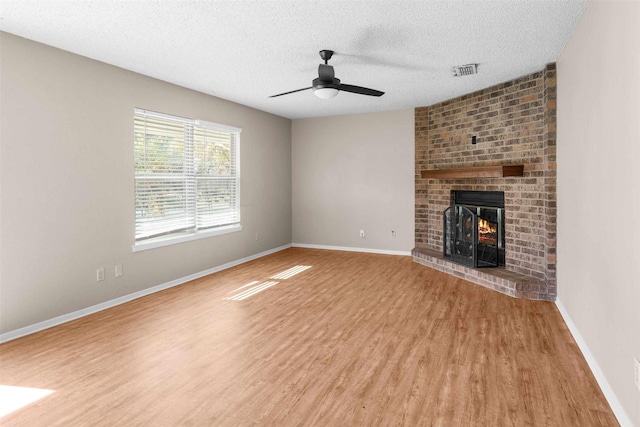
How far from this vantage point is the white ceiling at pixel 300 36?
9.09 feet

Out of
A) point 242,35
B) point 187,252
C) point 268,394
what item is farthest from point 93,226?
point 268,394

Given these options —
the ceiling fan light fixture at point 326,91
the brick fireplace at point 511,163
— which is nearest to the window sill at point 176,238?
the ceiling fan light fixture at point 326,91

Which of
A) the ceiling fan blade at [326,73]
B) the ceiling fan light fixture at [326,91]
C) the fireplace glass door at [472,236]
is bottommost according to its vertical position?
the fireplace glass door at [472,236]

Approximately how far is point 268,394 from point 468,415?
1.12 m

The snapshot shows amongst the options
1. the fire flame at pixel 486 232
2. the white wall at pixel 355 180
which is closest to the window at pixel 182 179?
the white wall at pixel 355 180

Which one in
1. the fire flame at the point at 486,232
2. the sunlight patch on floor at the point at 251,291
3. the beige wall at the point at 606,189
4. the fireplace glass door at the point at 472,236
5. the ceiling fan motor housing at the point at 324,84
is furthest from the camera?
the fire flame at the point at 486,232

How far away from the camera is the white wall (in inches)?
265

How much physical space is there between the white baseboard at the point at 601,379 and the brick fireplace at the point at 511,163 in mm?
1027

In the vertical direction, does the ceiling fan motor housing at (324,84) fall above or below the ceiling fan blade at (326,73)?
below

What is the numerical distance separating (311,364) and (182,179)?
3.21 meters

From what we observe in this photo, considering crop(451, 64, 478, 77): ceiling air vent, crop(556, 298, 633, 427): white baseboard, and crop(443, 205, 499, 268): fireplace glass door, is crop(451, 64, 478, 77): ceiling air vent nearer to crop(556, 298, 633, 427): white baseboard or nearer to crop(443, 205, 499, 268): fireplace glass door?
crop(443, 205, 499, 268): fireplace glass door

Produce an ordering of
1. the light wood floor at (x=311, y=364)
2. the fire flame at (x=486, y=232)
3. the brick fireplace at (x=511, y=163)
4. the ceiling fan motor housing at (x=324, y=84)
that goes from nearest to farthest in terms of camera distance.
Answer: the light wood floor at (x=311, y=364), the ceiling fan motor housing at (x=324, y=84), the brick fireplace at (x=511, y=163), the fire flame at (x=486, y=232)

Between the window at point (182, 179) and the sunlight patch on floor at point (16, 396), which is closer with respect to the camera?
the sunlight patch on floor at point (16, 396)

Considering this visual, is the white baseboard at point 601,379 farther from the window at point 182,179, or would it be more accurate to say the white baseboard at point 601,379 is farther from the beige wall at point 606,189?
the window at point 182,179
